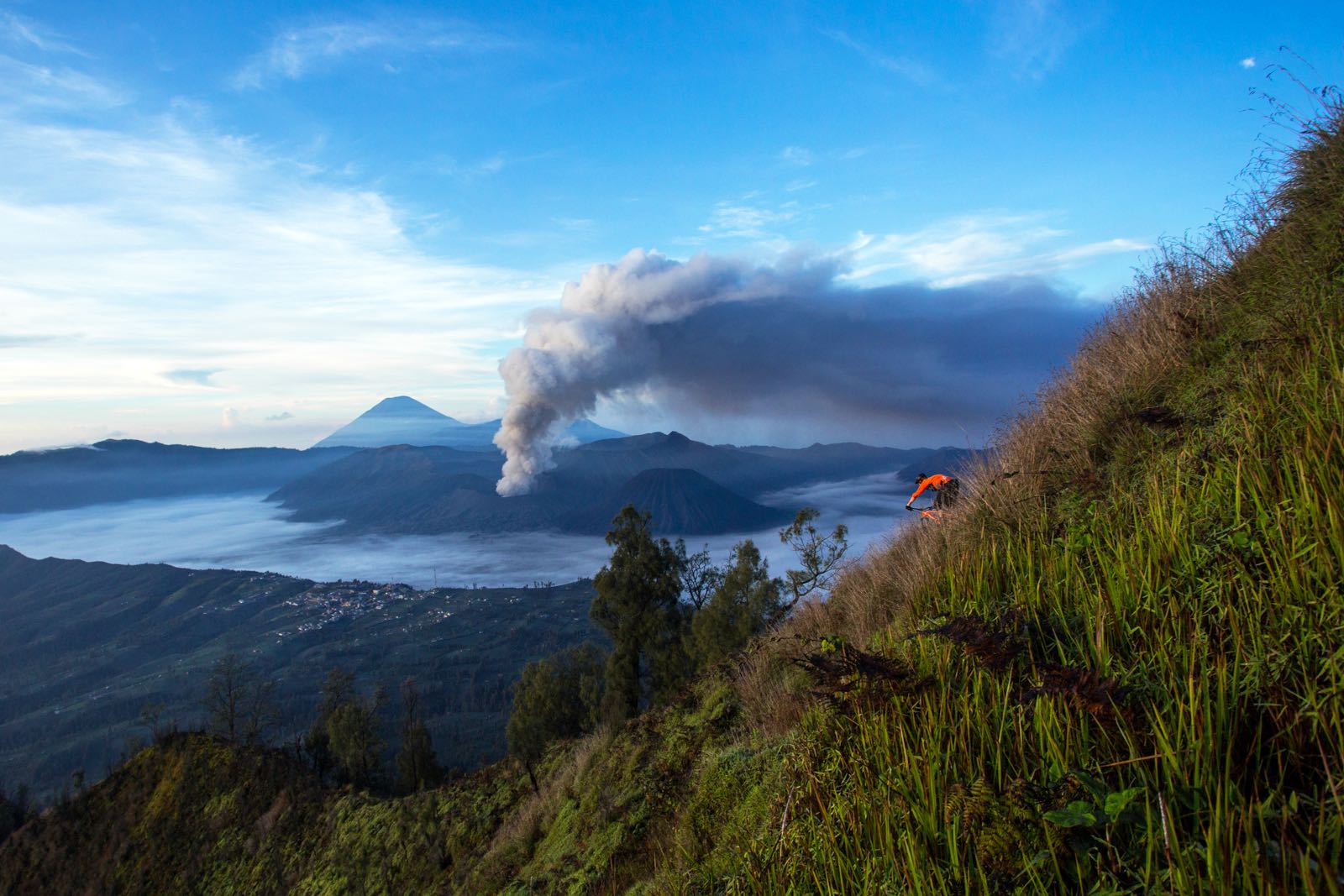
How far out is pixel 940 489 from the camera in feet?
26.7

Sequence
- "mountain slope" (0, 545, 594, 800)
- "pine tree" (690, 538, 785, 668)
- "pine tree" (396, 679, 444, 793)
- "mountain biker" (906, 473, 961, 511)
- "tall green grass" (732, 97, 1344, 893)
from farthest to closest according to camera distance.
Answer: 1. "mountain slope" (0, 545, 594, 800)
2. "pine tree" (396, 679, 444, 793)
3. "pine tree" (690, 538, 785, 668)
4. "mountain biker" (906, 473, 961, 511)
5. "tall green grass" (732, 97, 1344, 893)

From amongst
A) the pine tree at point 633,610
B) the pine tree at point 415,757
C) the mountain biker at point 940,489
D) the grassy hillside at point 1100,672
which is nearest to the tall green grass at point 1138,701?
the grassy hillside at point 1100,672

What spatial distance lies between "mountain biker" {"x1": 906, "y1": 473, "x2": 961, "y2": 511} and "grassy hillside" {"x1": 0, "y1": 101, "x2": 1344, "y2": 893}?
49 centimetres

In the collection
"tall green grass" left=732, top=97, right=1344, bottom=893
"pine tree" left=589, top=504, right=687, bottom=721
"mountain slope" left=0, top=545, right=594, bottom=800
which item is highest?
"tall green grass" left=732, top=97, right=1344, bottom=893

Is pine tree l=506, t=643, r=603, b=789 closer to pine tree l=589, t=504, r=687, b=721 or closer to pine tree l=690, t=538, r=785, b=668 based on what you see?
pine tree l=589, t=504, r=687, b=721

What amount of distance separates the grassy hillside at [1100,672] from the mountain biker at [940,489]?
0.49 meters

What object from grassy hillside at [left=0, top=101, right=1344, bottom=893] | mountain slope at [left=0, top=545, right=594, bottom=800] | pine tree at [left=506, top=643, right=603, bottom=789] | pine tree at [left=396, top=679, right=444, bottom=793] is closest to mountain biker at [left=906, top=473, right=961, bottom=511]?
grassy hillside at [left=0, top=101, right=1344, bottom=893]

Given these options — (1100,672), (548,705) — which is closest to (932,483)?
(1100,672)

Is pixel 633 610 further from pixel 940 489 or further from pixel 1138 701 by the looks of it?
pixel 1138 701

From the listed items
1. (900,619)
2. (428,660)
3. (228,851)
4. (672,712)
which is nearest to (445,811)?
(672,712)

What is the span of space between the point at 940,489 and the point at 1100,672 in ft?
19.2

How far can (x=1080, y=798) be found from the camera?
2.15m

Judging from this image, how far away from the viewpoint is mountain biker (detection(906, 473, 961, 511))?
741cm

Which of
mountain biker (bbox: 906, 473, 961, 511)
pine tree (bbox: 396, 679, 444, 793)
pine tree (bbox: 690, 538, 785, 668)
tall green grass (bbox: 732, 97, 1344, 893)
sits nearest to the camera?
tall green grass (bbox: 732, 97, 1344, 893)
